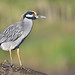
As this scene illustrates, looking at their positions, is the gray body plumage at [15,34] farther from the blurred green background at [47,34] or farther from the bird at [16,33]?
the blurred green background at [47,34]

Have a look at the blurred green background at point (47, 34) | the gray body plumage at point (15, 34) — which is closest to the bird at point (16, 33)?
the gray body plumage at point (15, 34)

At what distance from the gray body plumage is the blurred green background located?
14.5ft

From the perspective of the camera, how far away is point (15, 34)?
35.6 feet

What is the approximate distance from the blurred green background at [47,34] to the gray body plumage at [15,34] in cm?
441

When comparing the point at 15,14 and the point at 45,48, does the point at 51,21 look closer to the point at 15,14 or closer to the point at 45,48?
the point at 15,14

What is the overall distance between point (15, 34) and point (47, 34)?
12833 mm

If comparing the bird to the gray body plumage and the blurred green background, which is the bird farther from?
the blurred green background

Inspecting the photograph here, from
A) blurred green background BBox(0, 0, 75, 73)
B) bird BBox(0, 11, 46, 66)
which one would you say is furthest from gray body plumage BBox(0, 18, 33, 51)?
blurred green background BBox(0, 0, 75, 73)

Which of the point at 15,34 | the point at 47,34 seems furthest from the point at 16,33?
the point at 47,34

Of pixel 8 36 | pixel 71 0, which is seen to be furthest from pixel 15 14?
pixel 8 36

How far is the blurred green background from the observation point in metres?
20.4

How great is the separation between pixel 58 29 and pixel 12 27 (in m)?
13.9

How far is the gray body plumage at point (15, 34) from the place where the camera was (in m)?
10.7

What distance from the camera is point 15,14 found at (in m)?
23.0
